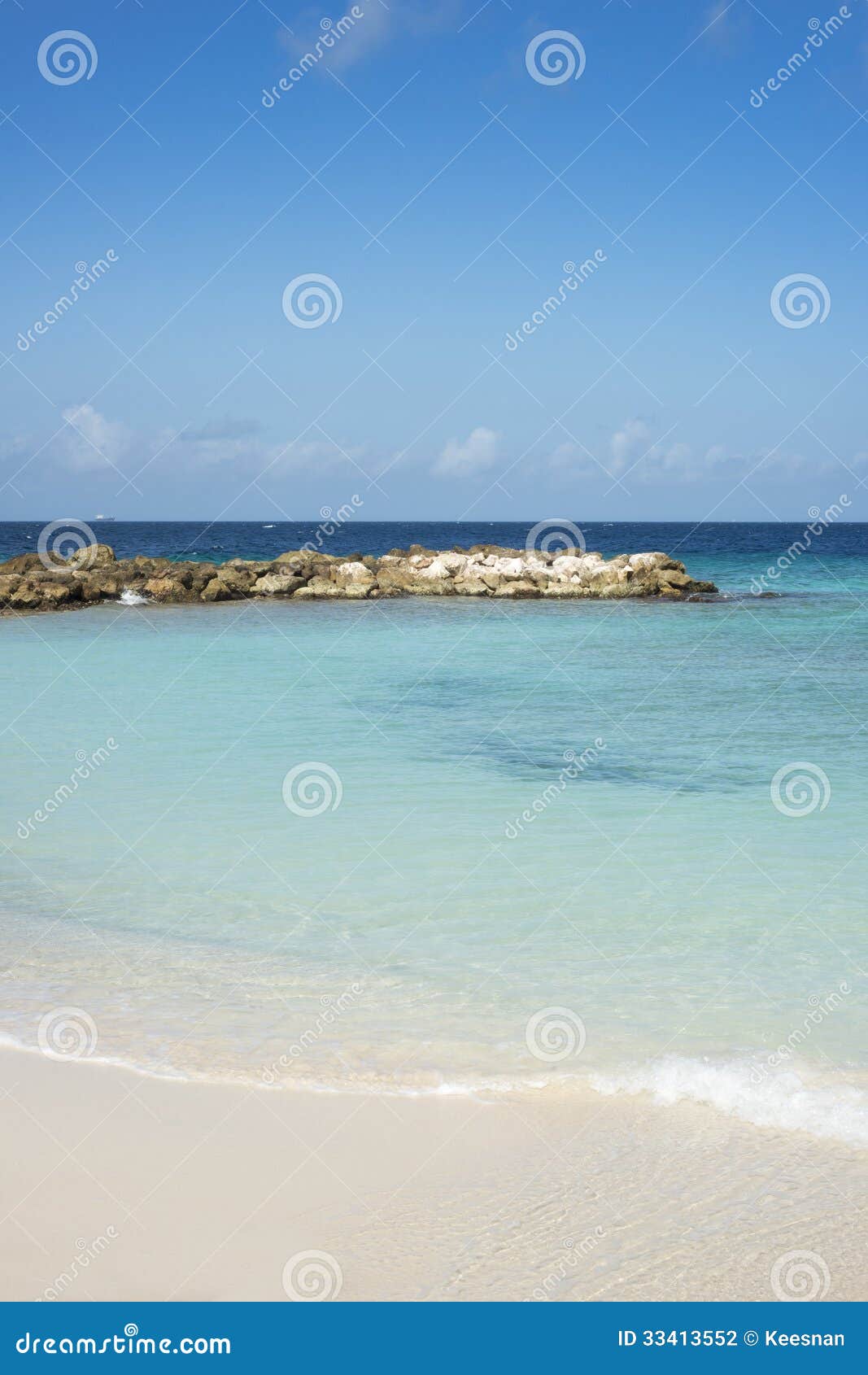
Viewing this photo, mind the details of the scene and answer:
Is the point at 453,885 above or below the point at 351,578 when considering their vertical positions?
above

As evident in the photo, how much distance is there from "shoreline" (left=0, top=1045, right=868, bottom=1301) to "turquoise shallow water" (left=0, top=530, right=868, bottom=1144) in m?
0.31

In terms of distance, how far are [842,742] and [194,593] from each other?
26.7 meters

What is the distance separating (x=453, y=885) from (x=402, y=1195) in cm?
383

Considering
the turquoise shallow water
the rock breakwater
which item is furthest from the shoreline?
the rock breakwater

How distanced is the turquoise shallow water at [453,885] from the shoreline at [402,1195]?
310 millimetres

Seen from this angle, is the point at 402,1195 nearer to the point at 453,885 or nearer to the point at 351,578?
the point at 453,885

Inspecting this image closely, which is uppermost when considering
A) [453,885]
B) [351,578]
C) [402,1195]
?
[402,1195]

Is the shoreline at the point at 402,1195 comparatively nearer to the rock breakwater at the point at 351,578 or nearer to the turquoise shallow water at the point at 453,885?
the turquoise shallow water at the point at 453,885

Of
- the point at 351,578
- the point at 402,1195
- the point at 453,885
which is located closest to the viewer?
the point at 402,1195

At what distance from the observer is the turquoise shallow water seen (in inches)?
215

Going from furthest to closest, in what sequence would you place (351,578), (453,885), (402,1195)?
(351,578) → (453,885) → (402,1195)

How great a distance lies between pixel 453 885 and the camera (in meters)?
7.96

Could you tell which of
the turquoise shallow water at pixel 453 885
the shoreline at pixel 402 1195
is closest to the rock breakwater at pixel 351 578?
the turquoise shallow water at pixel 453 885

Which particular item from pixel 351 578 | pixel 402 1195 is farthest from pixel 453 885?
pixel 351 578
